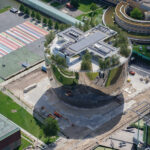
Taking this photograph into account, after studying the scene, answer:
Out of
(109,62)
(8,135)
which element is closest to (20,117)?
(8,135)

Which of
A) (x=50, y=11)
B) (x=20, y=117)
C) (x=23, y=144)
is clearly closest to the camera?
(x=23, y=144)

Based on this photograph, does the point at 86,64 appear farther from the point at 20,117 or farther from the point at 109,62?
Answer: the point at 20,117

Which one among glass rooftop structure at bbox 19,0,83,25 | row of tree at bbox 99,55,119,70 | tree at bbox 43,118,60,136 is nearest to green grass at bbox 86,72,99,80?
row of tree at bbox 99,55,119,70

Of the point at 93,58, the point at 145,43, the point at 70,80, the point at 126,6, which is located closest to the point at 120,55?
the point at 93,58

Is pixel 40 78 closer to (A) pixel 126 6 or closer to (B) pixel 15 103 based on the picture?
(B) pixel 15 103

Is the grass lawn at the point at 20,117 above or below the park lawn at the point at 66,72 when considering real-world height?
below

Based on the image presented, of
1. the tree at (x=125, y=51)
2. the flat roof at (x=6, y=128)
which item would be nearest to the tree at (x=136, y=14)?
the tree at (x=125, y=51)

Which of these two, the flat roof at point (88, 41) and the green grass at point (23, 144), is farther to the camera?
the flat roof at point (88, 41)

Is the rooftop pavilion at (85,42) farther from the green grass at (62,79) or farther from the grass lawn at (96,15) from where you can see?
the grass lawn at (96,15)
